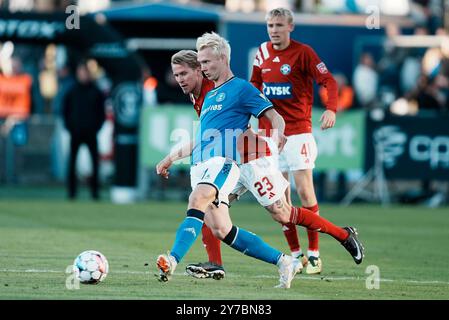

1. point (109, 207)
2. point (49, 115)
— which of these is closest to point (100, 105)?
point (109, 207)

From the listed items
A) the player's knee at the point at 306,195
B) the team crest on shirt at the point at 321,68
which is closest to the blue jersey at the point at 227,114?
the team crest on shirt at the point at 321,68

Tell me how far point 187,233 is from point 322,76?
2677 mm

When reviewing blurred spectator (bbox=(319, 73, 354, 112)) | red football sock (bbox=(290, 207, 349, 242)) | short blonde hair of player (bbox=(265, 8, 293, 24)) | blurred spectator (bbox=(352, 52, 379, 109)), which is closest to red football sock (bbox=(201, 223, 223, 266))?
red football sock (bbox=(290, 207, 349, 242))

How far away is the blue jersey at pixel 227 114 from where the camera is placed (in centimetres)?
999

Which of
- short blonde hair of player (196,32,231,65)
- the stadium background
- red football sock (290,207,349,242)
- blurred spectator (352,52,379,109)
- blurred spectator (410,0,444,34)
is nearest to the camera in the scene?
short blonde hair of player (196,32,231,65)

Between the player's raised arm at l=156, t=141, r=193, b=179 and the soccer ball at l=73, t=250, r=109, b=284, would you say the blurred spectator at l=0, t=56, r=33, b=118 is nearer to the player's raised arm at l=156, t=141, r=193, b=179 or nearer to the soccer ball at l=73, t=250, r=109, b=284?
the player's raised arm at l=156, t=141, r=193, b=179

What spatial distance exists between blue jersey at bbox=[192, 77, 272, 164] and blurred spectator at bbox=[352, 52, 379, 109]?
13.1 metres

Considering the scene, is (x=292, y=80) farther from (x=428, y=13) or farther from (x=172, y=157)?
(x=428, y=13)

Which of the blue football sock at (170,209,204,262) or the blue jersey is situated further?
the blue jersey

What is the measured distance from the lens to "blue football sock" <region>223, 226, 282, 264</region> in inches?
388

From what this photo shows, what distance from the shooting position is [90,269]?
31.8ft

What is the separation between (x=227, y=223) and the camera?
9.96 metres

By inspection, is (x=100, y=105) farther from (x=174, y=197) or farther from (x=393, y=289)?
(x=393, y=289)

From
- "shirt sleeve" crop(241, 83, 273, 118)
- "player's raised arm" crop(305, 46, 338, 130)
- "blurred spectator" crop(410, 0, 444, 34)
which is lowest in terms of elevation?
"shirt sleeve" crop(241, 83, 273, 118)
